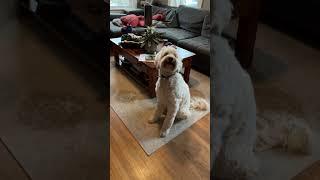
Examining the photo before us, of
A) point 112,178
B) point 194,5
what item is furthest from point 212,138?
point 194,5

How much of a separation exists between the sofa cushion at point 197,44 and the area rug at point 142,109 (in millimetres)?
320

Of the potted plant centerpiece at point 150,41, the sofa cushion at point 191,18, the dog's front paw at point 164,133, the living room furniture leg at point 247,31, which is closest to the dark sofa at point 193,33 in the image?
the sofa cushion at point 191,18

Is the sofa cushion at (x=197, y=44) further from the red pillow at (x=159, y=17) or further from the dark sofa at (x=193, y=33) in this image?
the red pillow at (x=159, y=17)

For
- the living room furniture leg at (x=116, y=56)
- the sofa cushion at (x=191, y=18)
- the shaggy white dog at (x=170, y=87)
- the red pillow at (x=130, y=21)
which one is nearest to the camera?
the shaggy white dog at (x=170, y=87)

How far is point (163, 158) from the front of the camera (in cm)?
178

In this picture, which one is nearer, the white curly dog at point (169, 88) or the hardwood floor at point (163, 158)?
the hardwood floor at point (163, 158)

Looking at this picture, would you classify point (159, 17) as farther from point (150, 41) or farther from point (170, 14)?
point (150, 41)

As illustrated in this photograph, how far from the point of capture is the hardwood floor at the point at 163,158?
1.60 metres

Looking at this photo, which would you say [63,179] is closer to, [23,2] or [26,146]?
[26,146]

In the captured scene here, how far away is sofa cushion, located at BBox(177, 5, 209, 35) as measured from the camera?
12.8 feet

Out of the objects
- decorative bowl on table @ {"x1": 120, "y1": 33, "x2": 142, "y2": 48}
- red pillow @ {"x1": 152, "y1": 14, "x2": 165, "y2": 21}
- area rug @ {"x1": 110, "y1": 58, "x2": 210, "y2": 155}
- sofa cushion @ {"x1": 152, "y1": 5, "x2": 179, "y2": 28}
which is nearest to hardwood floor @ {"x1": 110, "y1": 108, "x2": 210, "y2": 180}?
area rug @ {"x1": 110, "y1": 58, "x2": 210, "y2": 155}

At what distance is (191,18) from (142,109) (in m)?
2.18

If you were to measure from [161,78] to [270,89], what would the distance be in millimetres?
1638

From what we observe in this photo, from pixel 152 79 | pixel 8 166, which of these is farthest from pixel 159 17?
pixel 8 166
